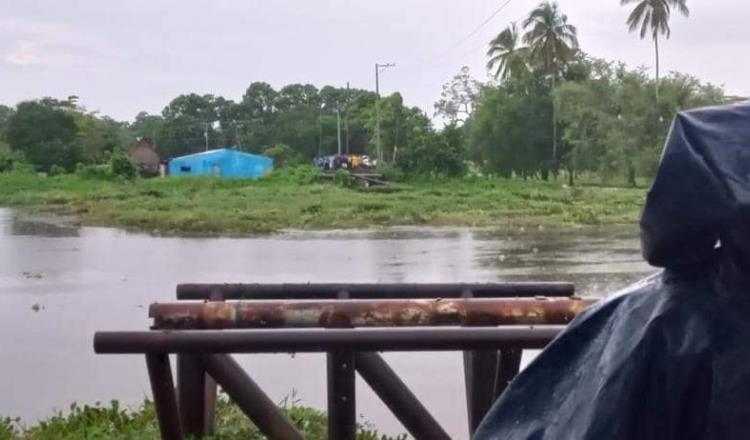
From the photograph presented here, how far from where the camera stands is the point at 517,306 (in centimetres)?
336

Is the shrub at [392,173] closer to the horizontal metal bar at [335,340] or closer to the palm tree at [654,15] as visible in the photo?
the palm tree at [654,15]

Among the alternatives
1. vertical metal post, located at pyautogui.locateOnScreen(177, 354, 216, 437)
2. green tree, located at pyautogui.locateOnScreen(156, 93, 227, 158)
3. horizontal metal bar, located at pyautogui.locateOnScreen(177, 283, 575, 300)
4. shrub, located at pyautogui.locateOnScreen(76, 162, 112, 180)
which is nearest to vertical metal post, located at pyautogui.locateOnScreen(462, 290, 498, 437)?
horizontal metal bar, located at pyautogui.locateOnScreen(177, 283, 575, 300)

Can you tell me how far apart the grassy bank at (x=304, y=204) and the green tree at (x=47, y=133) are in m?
16.2

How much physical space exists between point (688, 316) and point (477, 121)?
189 ft

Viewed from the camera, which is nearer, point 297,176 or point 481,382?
point 481,382

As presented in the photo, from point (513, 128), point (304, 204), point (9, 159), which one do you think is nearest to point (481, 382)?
point (304, 204)

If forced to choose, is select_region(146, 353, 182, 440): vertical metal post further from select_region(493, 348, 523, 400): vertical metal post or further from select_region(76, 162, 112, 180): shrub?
select_region(76, 162, 112, 180): shrub

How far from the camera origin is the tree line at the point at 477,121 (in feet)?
143

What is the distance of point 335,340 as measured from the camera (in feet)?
9.98

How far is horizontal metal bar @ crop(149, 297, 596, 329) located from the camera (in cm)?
336

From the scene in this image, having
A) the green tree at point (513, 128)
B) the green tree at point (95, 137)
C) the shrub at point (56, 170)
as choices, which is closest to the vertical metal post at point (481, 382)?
the green tree at point (513, 128)

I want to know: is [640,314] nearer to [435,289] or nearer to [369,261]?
[435,289]

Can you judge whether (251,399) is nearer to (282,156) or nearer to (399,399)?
(399,399)

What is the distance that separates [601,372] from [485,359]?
2.15 m
